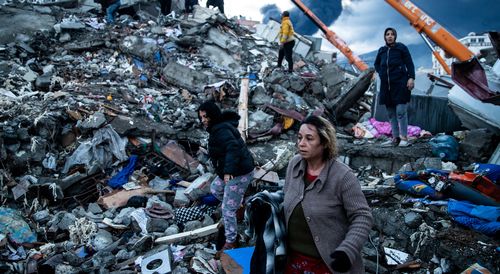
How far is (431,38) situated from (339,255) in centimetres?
868

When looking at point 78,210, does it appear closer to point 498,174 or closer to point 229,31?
point 498,174

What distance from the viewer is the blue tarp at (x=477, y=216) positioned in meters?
3.42

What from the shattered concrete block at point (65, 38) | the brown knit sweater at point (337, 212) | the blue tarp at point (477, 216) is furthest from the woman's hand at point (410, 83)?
the shattered concrete block at point (65, 38)

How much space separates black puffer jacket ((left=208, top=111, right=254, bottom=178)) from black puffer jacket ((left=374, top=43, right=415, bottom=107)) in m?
3.16

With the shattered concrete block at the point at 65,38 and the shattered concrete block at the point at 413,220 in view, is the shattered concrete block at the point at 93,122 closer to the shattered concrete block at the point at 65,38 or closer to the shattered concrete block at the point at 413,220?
the shattered concrete block at the point at 413,220

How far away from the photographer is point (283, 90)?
28.2 feet

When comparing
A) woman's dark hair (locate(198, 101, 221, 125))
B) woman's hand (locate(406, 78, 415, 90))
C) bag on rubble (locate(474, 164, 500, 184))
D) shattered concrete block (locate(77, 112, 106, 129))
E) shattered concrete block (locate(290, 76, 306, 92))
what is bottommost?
shattered concrete block (locate(77, 112, 106, 129))

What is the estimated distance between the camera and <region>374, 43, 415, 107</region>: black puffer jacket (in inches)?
214

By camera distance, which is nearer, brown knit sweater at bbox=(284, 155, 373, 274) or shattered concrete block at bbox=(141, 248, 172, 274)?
brown knit sweater at bbox=(284, 155, 373, 274)

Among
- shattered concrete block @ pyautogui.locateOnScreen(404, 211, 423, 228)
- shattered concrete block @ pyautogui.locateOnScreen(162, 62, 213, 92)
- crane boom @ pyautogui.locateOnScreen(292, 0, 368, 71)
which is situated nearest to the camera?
shattered concrete block @ pyautogui.locateOnScreen(404, 211, 423, 228)

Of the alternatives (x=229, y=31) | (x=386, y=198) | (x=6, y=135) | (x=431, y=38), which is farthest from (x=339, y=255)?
(x=229, y=31)

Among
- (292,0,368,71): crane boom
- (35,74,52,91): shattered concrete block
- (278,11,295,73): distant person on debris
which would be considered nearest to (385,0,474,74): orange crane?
(278,11,295,73): distant person on debris

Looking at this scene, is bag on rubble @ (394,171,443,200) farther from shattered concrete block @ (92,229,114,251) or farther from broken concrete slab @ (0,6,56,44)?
broken concrete slab @ (0,6,56,44)

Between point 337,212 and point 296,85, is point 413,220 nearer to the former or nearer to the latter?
point 337,212
